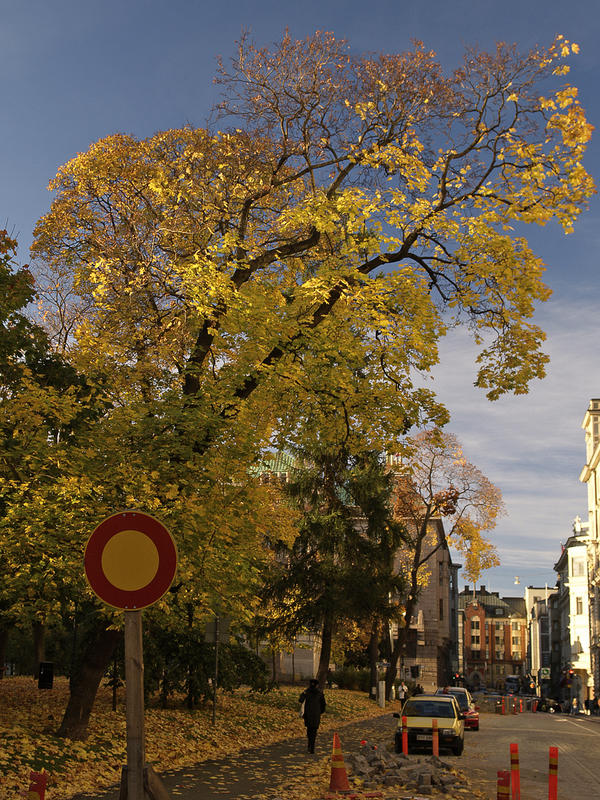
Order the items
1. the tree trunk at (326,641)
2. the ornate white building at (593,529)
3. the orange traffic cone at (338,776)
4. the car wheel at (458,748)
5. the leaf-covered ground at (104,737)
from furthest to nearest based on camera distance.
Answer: the ornate white building at (593,529) < the tree trunk at (326,641) < the car wheel at (458,748) < the leaf-covered ground at (104,737) < the orange traffic cone at (338,776)

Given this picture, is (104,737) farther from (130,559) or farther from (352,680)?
(352,680)

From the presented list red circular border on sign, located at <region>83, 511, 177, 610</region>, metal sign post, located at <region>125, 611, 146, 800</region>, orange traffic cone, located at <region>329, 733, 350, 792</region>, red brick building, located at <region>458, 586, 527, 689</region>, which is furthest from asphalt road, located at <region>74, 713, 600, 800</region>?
red brick building, located at <region>458, 586, 527, 689</region>

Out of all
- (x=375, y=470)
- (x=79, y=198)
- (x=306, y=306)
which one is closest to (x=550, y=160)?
(x=306, y=306)

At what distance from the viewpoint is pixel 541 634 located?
163 m

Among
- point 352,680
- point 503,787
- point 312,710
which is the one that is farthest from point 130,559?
point 352,680

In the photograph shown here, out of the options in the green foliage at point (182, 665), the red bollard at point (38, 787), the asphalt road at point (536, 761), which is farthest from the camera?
the green foliage at point (182, 665)

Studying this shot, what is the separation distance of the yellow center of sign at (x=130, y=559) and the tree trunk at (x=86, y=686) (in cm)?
1146

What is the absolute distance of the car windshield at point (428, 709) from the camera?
74.9ft

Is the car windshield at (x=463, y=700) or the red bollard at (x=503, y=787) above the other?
the red bollard at (x=503, y=787)

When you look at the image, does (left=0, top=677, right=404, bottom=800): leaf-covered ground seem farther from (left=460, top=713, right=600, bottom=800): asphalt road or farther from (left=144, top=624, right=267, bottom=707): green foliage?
(left=460, top=713, right=600, bottom=800): asphalt road

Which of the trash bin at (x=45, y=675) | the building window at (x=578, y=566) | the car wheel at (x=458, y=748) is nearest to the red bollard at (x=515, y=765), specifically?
the car wheel at (x=458, y=748)

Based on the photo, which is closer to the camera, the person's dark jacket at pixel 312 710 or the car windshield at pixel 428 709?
the person's dark jacket at pixel 312 710

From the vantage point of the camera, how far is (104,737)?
1745cm

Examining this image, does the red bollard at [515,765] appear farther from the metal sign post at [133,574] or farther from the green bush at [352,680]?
the green bush at [352,680]
